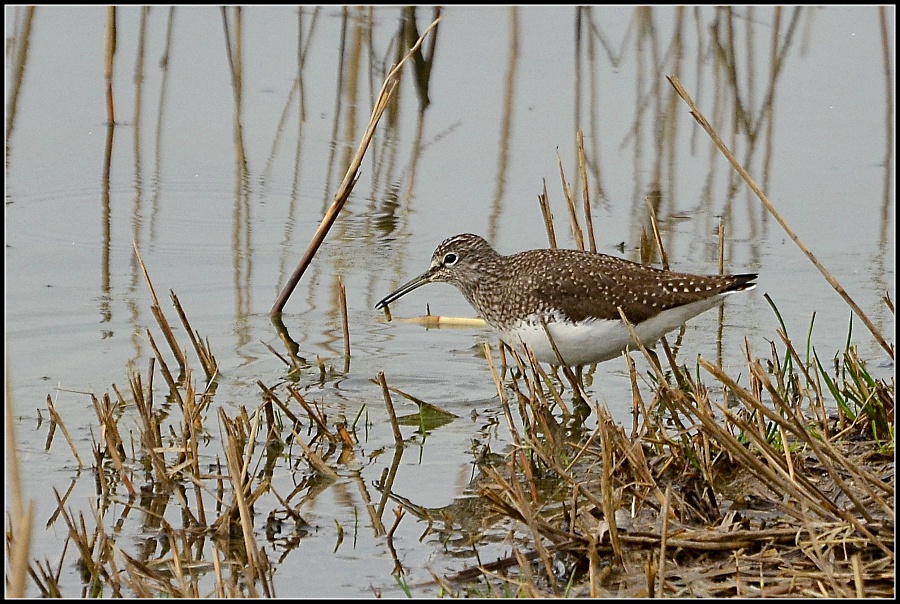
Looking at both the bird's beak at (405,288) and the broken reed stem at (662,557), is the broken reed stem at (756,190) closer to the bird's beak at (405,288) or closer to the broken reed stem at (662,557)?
the broken reed stem at (662,557)

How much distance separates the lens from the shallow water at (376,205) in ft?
21.4

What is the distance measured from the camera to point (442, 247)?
25.8 ft

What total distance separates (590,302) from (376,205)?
3613 mm

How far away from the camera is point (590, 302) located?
6.87 metres

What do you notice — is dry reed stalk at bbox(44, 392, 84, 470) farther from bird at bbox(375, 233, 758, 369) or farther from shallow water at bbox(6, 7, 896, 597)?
bird at bbox(375, 233, 758, 369)

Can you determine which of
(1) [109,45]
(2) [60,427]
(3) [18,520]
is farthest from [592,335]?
(1) [109,45]

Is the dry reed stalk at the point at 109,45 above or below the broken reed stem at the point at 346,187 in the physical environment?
above

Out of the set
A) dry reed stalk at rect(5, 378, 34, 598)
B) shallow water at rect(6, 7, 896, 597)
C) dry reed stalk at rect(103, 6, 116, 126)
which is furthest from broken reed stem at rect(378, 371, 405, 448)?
dry reed stalk at rect(103, 6, 116, 126)

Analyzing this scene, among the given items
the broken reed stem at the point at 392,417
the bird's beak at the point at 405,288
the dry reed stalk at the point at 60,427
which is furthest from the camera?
the bird's beak at the point at 405,288

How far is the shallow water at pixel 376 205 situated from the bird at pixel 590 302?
354mm

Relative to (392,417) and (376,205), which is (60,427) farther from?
(376,205)

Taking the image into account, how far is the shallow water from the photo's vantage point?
21.4 ft

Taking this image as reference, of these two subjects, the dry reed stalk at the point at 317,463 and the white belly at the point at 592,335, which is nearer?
the dry reed stalk at the point at 317,463

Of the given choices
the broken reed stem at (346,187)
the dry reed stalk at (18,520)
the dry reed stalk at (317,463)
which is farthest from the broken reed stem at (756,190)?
the dry reed stalk at (18,520)
